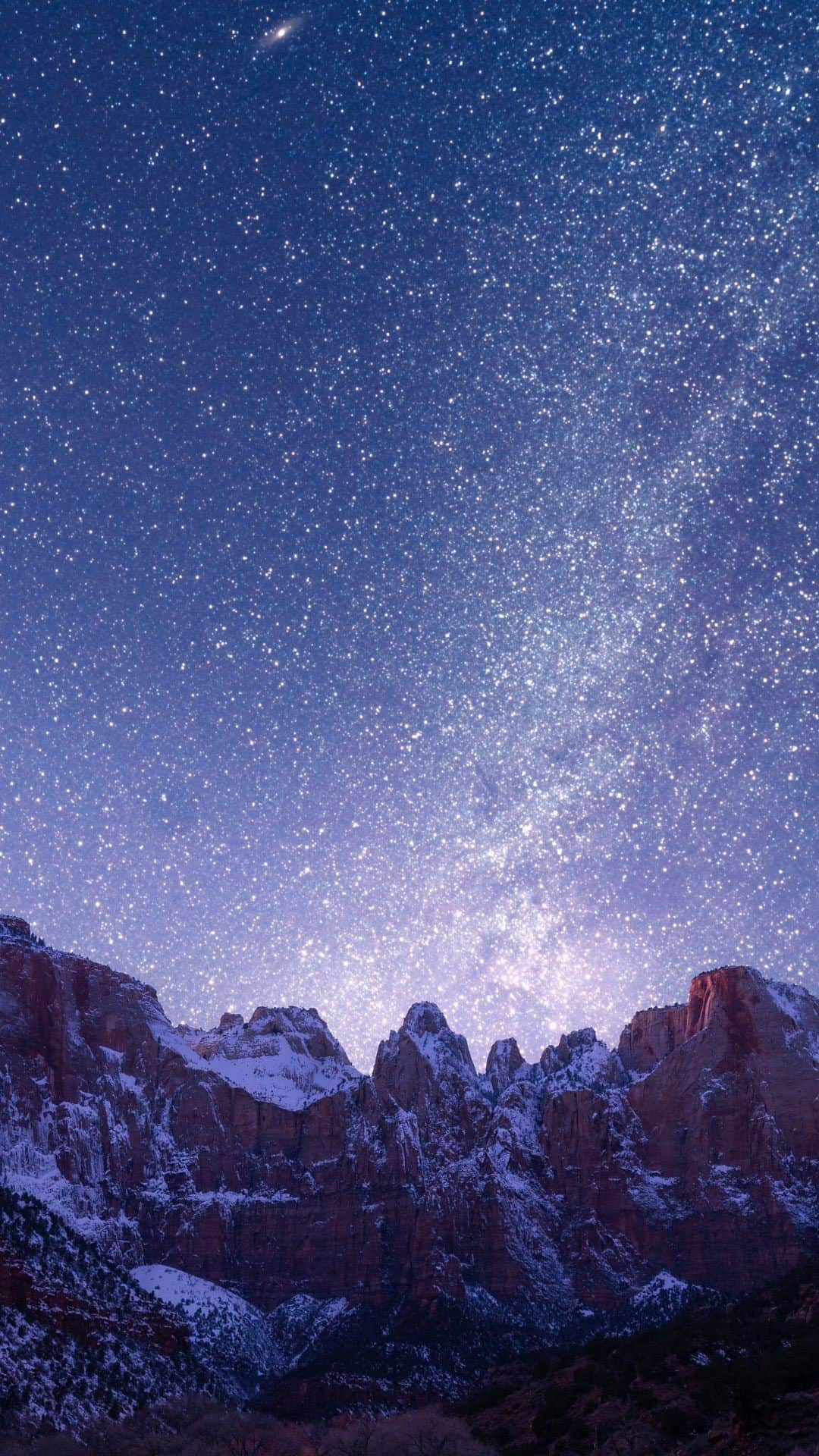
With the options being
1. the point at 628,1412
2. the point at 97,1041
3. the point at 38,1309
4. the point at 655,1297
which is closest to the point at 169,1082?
the point at 97,1041

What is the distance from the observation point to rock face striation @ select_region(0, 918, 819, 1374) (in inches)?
6053

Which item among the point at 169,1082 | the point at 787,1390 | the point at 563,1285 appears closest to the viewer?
the point at 787,1390

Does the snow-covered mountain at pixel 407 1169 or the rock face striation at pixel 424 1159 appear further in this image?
the rock face striation at pixel 424 1159

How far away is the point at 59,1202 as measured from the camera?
472 feet

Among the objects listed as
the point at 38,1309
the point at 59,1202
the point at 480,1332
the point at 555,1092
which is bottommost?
the point at 480,1332

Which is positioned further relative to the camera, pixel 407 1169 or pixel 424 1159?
pixel 424 1159

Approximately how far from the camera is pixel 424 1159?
179625mm

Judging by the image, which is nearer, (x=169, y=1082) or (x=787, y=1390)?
(x=787, y=1390)

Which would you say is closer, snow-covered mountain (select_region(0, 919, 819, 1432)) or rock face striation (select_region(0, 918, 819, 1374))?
snow-covered mountain (select_region(0, 919, 819, 1432))

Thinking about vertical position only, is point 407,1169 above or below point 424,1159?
below

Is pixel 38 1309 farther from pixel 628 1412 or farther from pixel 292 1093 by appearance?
pixel 292 1093

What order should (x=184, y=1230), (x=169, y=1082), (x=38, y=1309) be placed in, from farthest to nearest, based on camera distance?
(x=169, y=1082)
(x=184, y=1230)
(x=38, y=1309)

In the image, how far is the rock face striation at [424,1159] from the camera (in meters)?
154

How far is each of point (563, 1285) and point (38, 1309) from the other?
9321 cm
